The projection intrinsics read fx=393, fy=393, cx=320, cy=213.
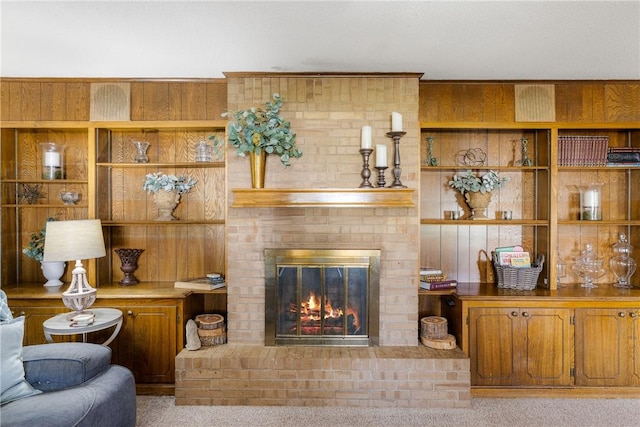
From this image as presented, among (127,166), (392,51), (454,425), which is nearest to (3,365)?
(127,166)

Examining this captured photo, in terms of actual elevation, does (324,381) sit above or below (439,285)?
below

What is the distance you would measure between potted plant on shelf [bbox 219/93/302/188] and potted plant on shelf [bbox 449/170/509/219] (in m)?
1.40

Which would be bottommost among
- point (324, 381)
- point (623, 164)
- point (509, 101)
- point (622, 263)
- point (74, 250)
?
point (324, 381)

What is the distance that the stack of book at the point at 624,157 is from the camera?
324cm

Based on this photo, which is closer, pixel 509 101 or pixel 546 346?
pixel 546 346

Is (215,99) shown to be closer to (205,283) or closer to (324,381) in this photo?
(205,283)

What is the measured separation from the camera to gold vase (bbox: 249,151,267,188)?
2.94 meters

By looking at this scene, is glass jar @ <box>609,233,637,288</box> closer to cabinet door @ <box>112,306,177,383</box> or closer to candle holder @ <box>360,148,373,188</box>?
candle holder @ <box>360,148,373,188</box>

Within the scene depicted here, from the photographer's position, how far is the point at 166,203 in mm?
3299

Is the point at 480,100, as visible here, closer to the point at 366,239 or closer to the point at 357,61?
the point at 357,61

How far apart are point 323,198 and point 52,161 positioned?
2309 mm

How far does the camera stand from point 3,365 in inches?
75.6

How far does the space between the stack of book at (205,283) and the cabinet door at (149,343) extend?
22cm

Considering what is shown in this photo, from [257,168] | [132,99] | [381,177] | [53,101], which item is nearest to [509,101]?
[381,177]
